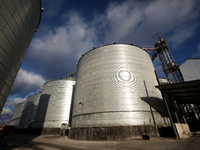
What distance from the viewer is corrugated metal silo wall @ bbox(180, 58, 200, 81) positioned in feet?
84.3

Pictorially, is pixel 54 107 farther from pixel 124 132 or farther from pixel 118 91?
pixel 124 132

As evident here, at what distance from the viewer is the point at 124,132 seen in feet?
39.2

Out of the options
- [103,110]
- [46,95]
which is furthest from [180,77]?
[46,95]

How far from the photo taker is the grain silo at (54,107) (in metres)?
26.1

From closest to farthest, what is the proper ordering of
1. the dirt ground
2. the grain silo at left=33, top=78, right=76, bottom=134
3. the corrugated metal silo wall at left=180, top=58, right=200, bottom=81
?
1. the dirt ground
2. the corrugated metal silo wall at left=180, top=58, right=200, bottom=81
3. the grain silo at left=33, top=78, right=76, bottom=134

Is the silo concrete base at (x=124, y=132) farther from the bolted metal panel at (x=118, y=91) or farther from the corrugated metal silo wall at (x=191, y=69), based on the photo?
the corrugated metal silo wall at (x=191, y=69)

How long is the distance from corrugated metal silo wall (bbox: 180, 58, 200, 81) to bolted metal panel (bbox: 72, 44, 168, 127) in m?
16.8

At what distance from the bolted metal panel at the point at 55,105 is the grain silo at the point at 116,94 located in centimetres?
1247

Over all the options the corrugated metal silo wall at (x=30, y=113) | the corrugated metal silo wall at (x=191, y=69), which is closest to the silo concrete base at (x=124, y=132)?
the corrugated metal silo wall at (x=191, y=69)

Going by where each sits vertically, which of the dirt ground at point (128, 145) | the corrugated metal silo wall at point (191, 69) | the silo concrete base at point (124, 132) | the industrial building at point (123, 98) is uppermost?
the corrugated metal silo wall at point (191, 69)

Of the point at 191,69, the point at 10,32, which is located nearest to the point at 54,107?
the point at 10,32

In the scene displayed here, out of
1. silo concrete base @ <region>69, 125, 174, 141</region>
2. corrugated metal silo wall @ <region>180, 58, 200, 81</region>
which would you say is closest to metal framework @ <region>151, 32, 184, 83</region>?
corrugated metal silo wall @ <region>180, 58, 200, 81</region>

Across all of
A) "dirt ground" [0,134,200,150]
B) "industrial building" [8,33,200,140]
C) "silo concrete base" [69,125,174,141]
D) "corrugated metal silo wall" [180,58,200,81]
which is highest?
"corrugated metal silo wall" [180,58,200,81]

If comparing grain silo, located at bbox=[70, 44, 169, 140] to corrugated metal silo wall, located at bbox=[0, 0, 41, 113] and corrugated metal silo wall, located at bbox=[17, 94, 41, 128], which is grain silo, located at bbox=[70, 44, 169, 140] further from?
corrugated metal silo wall, located at bbox=[17, 94, 41, 128]
